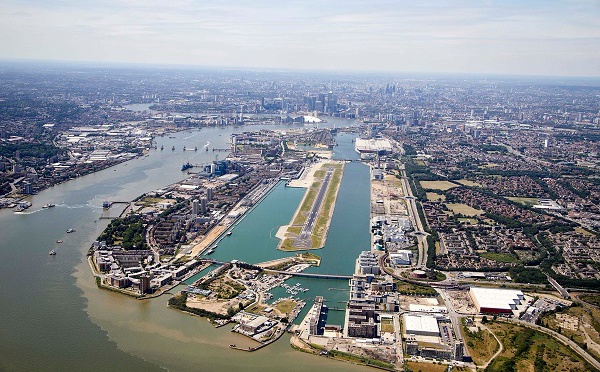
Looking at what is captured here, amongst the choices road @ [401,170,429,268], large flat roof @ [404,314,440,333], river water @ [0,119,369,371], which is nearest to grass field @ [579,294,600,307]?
road @ [401,170,429,268]

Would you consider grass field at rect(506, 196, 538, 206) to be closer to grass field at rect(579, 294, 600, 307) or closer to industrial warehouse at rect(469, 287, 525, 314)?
grass field at rect(579, 294, 600, 307)

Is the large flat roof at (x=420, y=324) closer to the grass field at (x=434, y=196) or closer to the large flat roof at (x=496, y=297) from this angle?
the large flat roof at (x=496, y=297)

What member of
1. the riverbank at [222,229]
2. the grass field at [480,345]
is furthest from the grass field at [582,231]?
the riverbank at [222,229]

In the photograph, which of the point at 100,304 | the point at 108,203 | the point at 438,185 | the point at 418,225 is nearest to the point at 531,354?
the point at 418,225

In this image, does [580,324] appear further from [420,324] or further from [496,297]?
[420,324]

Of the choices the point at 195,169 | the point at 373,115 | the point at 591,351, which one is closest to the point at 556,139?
the point at 373,115

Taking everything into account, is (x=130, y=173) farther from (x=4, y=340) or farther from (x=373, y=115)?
(x=373, y=115)

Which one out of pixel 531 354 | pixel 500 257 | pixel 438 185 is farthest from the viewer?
pixel 438 185
